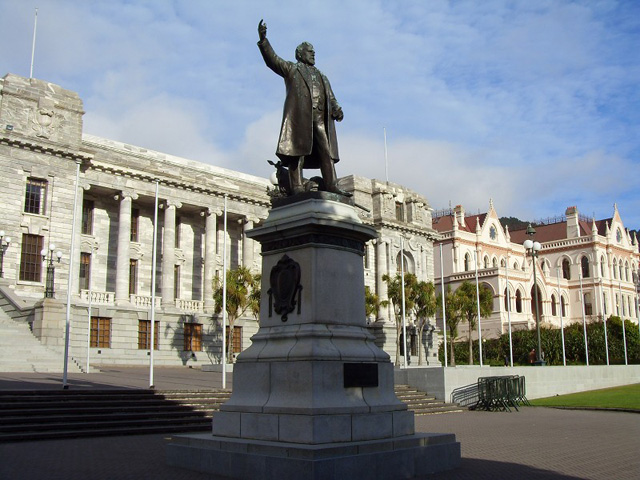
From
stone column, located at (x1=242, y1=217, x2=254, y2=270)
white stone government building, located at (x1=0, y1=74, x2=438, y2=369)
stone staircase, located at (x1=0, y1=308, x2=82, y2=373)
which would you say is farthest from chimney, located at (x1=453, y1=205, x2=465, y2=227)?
stone staircase, located at (x1=0, y1=308, x2=82, y2=373)

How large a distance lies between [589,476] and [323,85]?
28.7 ft

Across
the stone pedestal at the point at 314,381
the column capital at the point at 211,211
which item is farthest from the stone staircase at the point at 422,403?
the column capital at the point at 211,211

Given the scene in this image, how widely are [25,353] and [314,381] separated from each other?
26.7 meters

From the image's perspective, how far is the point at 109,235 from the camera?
51.5 metres

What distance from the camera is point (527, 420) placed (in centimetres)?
2331

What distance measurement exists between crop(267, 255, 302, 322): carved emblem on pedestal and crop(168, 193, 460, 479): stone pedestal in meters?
0.02

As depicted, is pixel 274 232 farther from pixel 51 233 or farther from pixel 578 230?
pixel 578 230

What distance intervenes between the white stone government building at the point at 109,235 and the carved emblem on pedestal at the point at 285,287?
86.1 feet

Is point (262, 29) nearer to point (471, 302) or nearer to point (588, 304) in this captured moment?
point (471, 302)

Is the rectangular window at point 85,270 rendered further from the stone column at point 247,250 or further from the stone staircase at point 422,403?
the stone staircase at point 422,403

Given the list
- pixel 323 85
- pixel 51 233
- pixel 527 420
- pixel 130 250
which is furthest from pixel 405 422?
pixel 130 250

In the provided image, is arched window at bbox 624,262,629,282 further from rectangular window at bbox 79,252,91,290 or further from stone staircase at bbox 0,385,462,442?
stone staircase at bbox 0,385,462,442

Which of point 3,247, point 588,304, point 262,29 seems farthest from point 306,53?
point 588,304

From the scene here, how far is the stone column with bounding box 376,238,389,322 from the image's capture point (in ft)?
216
